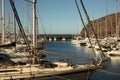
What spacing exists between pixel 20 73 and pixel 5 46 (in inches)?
877

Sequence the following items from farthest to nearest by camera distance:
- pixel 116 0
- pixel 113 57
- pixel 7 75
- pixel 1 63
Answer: pixel 116 0
pixel 113 57
pixel 1 63
pixel 7 75

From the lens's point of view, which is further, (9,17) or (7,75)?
(9,17)

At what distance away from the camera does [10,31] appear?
2872 inches

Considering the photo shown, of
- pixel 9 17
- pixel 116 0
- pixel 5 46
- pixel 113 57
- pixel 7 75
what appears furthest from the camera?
pixel 116 0

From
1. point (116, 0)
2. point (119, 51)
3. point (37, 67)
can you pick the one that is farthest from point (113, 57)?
point (37, 67)

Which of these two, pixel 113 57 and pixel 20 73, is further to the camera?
pixel 113 57

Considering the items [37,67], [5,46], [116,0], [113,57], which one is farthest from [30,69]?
[116,0]

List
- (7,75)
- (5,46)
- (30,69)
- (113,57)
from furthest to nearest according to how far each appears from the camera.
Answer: (113,57) < (5,46) < (30,69) < (7,75)

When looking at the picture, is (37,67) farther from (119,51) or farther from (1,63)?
(119,51)

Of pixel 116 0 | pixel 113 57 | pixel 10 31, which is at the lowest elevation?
pixel 113 57

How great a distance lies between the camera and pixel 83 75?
75.9 feet

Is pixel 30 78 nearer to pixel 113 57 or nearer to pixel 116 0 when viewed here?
pixel 113 57

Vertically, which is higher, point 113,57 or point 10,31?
point 10,31

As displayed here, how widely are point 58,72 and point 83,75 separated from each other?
2.49 metres
